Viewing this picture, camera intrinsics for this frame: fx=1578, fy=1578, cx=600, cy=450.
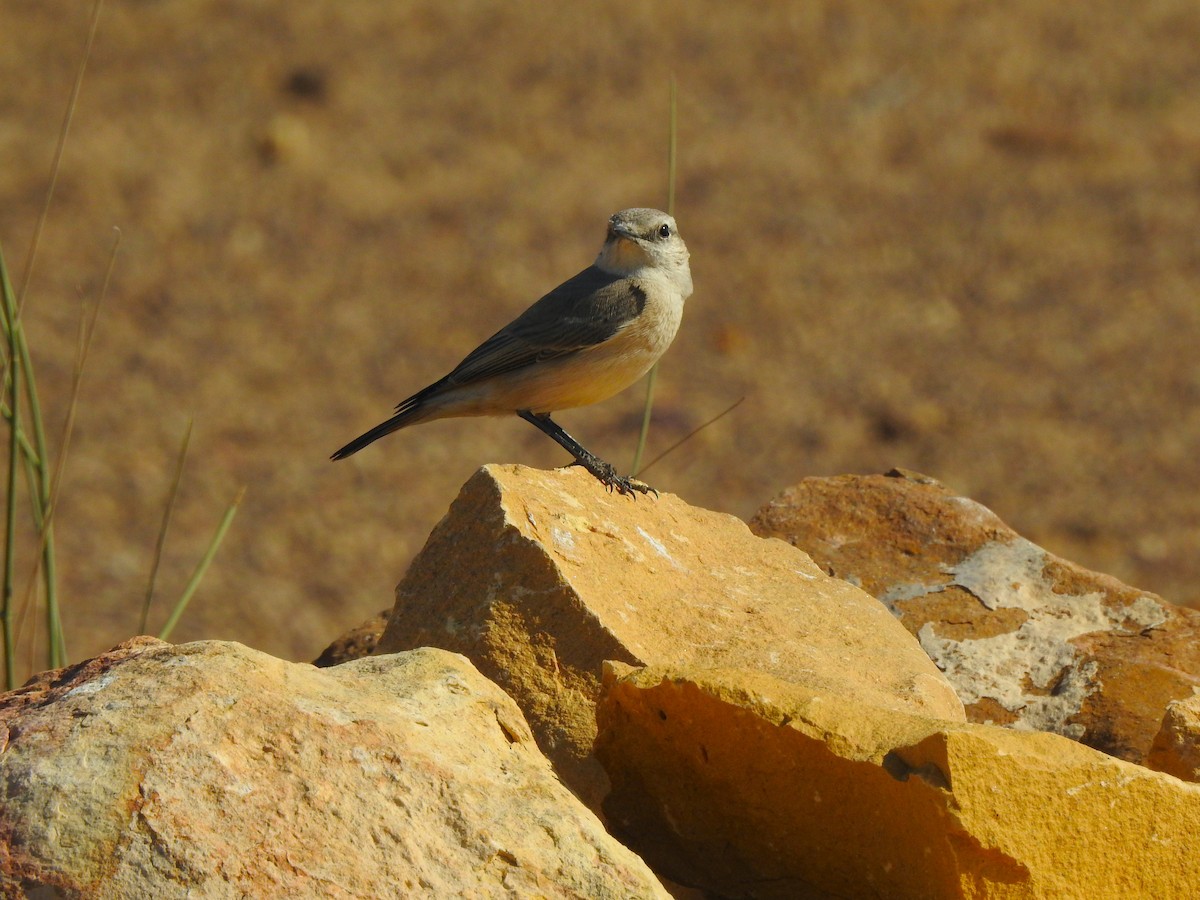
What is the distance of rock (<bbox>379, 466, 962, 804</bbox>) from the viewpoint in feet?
12.3

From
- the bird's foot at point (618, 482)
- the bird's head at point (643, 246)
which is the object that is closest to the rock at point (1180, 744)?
the bird's foot at point (618, 482)

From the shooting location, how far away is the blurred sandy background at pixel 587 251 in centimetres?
1041

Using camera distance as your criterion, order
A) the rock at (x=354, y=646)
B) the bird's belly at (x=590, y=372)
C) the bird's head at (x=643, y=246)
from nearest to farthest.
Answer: the rock at (x=354, y=646) → the bird's belly at (x=590, y=372) → the bird's head at (x=643, y=246)

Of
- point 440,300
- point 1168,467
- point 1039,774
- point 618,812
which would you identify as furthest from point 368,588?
point 1039,774

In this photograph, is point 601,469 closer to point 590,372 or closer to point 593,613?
point 590,372

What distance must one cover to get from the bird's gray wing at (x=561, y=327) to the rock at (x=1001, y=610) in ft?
3.13

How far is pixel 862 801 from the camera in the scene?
318 cm

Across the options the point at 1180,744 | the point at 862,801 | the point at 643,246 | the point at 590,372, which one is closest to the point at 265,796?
the point at 862,801

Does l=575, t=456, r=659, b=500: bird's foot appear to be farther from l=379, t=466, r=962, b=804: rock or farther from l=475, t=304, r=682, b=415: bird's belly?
l=475, t=304, r=682, b=415: bird's belly

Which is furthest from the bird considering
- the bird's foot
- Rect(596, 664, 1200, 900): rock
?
Rect(596, 664, 1200, 900): rock

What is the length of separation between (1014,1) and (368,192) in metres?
6.58

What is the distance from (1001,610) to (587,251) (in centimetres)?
734

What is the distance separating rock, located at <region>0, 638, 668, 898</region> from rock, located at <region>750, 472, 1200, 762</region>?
2119mm

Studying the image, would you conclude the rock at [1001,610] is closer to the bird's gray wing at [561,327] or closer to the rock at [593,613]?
the rock at [593,613]
